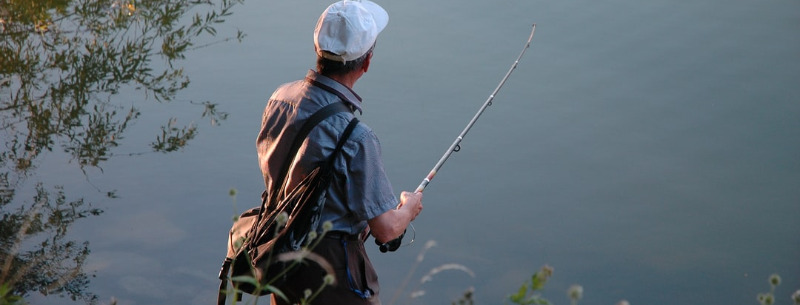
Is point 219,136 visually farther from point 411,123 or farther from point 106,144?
point 411,123

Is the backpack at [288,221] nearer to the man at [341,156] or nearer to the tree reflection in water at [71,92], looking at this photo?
the man at [341,156]

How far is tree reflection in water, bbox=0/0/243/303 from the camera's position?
4.66 m

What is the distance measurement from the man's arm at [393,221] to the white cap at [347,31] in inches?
14.4

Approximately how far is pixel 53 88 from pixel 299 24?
1.73m

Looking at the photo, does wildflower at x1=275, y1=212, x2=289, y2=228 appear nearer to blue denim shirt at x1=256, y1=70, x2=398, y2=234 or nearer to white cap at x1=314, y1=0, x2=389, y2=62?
blue denim shirt at x1=256, y1=70, x2=398, y2=234

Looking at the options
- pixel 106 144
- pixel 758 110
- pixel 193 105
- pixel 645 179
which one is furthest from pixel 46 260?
pixel 758 110

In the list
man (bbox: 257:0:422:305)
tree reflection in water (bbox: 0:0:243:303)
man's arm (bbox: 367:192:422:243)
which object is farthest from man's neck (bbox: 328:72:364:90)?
tree reflection in water (bbox: 0:0:243:303)

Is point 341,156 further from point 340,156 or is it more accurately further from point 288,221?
point 288,221

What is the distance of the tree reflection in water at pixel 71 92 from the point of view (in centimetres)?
466

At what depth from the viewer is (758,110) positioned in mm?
6340

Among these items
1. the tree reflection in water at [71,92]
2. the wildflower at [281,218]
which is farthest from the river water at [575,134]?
the wildflower at [281,218]

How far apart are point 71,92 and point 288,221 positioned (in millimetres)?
3595

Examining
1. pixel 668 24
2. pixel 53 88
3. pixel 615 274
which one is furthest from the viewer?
pixel 668 24

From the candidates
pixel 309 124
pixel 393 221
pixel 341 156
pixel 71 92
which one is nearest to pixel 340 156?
pixel 341 156
